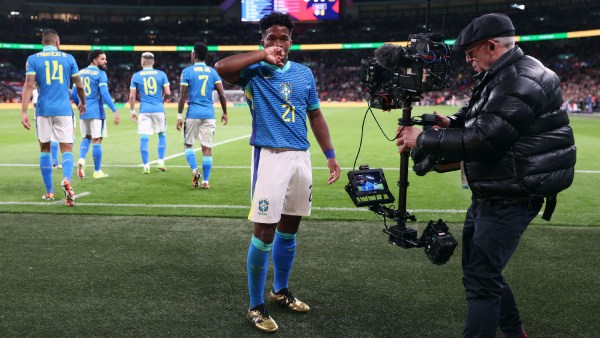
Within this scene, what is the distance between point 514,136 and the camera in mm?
2814

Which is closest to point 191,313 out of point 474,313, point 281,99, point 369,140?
point 281,99

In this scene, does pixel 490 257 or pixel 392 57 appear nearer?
pixel 490 257

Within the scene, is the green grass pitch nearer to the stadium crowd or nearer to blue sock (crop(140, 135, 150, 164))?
blue sock (crop(140, 135, 150, 164))

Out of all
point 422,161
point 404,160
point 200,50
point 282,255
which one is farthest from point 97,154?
point 422,161

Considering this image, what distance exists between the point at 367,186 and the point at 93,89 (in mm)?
8416

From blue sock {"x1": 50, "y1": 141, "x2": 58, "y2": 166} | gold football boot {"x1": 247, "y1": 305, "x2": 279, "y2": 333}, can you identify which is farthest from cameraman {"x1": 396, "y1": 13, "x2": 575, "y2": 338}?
blue sock {"x1": 50, "y1": 141, "x2": 58, "y2": 166}

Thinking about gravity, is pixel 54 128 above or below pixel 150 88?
below

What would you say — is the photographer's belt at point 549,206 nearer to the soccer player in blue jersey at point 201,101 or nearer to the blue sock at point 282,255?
the blue sock at point 282,255

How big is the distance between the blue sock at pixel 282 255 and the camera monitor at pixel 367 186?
2.26 ft

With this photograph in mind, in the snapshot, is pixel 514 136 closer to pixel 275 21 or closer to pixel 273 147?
pixel 273 147

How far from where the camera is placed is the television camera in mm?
3252

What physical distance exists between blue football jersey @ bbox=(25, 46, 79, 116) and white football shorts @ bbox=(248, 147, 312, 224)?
5446 mm

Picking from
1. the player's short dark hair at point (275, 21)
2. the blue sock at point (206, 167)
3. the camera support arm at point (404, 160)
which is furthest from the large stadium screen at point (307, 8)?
the camera support arm at point (404, 160)

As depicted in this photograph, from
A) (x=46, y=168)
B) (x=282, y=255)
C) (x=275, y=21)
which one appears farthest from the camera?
(x=46, y=168)
